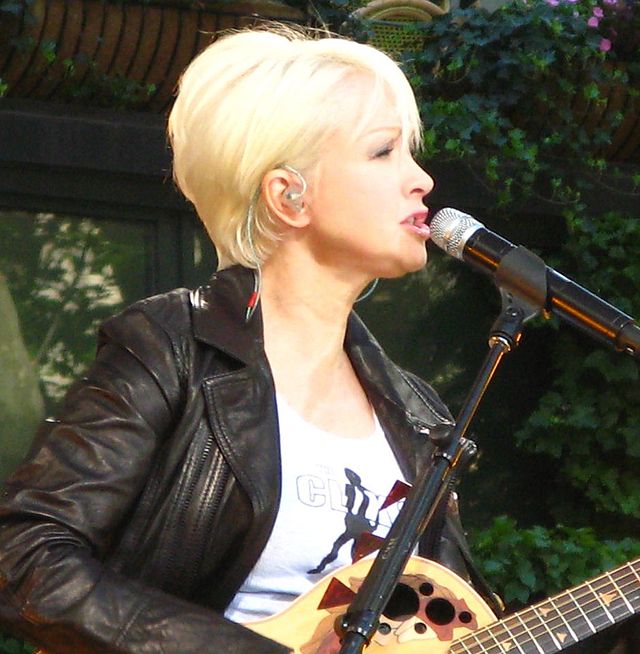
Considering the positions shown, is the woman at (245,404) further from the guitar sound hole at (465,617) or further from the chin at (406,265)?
the guitar sound hole at (465,617)

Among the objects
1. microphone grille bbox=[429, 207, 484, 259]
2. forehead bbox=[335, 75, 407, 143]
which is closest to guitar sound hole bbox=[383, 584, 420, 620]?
microphone grille bbox=[429, 207, 484, 259]

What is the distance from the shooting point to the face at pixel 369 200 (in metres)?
2.95

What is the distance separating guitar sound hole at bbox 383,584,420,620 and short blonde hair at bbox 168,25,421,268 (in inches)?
26.6

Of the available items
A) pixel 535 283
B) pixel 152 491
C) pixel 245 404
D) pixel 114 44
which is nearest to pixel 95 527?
pixel 152 491

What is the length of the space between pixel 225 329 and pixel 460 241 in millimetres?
496

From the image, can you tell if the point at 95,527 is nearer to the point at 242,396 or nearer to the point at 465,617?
the point at 242,396

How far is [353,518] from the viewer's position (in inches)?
114

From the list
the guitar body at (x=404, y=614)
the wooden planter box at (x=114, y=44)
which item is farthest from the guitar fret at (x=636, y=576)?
the wooden planter box at (x=114, y=44)

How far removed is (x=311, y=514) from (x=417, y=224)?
1.82ft

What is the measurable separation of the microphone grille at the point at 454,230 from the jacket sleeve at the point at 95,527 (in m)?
0.52

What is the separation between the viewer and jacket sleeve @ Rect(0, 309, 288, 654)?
8.56ft

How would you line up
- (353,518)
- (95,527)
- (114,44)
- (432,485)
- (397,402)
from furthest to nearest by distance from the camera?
(114,44) → (397,402) → (353,518) → (95,527) → (432,485)

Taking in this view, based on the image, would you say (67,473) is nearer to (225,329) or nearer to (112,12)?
(225,329)

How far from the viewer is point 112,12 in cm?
498
